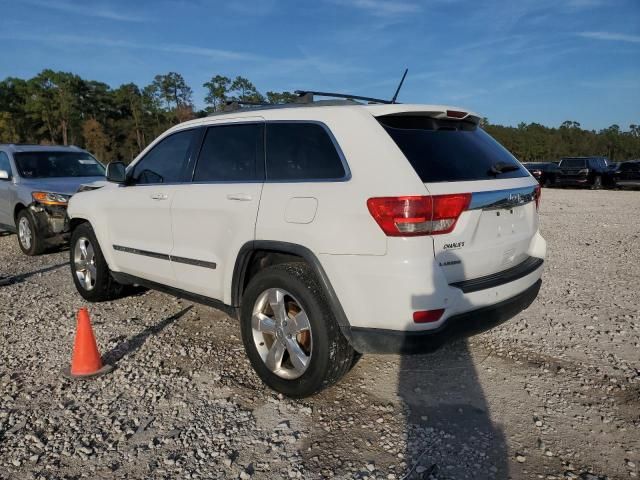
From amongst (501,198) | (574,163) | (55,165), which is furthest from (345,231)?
(574,163)

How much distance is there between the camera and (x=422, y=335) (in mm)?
Answer: 2686

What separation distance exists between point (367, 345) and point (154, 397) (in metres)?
1.53

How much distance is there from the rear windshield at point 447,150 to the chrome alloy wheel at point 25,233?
688 centimetres

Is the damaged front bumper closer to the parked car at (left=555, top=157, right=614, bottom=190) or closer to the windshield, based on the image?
the windshield

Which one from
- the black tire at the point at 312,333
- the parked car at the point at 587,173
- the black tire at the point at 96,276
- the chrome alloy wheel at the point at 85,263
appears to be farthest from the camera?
the parked car at the point at 587,173

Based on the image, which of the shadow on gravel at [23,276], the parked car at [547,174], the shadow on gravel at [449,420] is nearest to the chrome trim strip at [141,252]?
the shadow on gravel at [449,420]

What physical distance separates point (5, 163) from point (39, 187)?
1.40m

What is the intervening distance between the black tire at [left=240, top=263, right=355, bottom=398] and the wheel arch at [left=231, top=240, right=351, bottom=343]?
8cm

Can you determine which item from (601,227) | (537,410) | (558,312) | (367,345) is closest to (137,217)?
(367,345)

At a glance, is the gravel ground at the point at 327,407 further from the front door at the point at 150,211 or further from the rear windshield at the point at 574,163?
the rear windshield at the point at 574,163

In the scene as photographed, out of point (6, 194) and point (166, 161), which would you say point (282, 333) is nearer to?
point (166, 161)

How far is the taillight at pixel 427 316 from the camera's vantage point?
2.64 metres

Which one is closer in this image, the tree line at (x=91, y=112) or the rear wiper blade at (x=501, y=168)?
the rear wiper blade at (x=501, y=168)

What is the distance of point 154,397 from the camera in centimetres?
326
